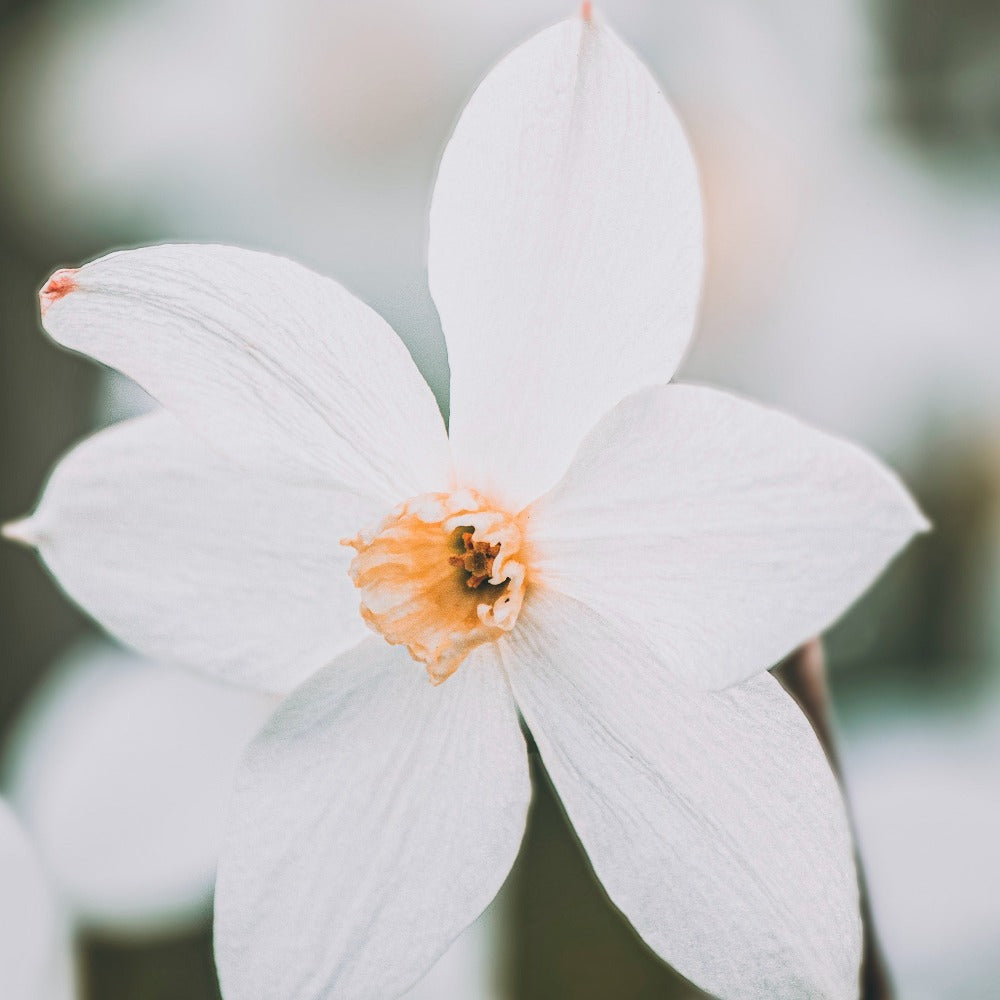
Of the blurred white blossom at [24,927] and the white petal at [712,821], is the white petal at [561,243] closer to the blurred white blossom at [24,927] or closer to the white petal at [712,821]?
the white petal at [712,821]

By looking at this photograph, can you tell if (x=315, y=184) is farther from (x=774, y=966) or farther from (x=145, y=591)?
(x=774, y=966)

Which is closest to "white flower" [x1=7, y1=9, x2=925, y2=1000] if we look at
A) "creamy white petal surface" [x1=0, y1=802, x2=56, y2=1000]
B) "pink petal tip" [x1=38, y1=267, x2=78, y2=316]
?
"pink petal tip" [x1=38, y1=267, x2=78, y2=316]

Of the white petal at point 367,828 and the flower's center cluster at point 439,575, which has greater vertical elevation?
the flower's center cluster at point 439,575

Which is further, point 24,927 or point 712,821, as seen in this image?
point 24,927

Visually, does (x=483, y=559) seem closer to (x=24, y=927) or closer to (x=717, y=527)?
(x=717, y=527)

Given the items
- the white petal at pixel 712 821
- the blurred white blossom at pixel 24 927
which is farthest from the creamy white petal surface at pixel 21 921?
the white petal at pixel 712 821

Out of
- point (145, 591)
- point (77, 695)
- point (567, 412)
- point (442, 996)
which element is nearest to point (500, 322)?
point (567, 412)

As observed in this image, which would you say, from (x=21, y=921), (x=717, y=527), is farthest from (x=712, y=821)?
(x=21, y=921)
